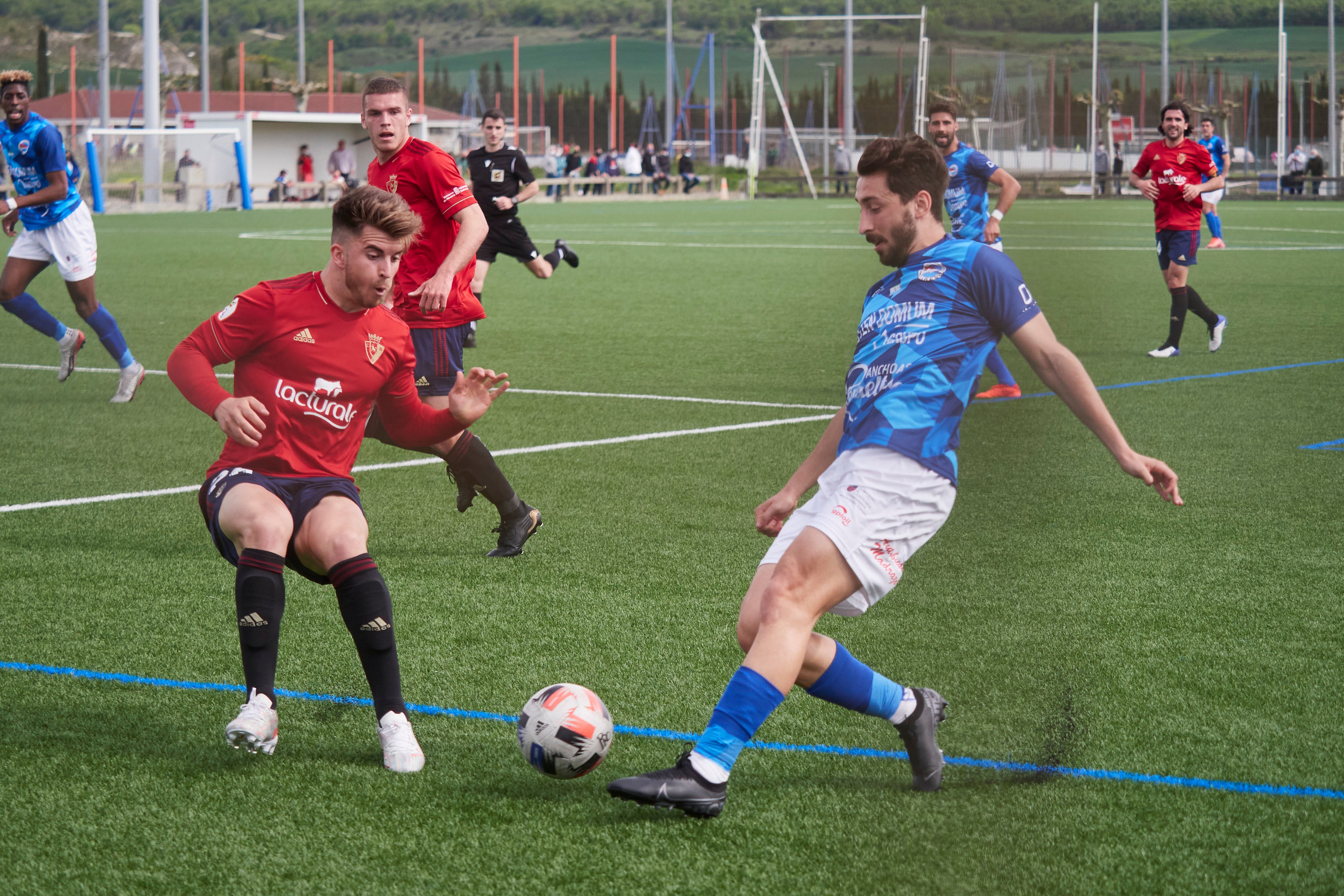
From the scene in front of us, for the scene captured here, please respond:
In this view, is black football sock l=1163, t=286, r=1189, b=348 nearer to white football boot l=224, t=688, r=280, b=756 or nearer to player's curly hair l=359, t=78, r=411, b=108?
player's curly hair l=359, t=78, r=411, b=108

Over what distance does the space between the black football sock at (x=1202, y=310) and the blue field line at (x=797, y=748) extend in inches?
355

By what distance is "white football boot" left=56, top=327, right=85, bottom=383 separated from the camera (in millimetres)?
9891

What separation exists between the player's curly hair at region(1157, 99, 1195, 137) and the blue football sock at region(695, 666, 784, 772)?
9399mm

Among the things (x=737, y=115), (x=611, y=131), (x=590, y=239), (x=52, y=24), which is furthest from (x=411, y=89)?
(x=590, y=239)

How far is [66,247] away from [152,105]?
31.8m

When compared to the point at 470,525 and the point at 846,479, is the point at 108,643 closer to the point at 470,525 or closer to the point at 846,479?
the point at 470,525

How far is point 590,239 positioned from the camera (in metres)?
26.4

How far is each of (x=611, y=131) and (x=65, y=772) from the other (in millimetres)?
66896

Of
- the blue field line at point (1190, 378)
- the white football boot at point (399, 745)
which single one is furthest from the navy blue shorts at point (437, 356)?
the blue field line at point (1190, 378)

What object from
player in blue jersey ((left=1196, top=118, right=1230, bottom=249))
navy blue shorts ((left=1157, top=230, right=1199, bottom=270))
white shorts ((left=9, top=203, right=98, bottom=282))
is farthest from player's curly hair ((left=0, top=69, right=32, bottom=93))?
player in blue jersey ((left=1196, top=118, right=1230, bottom=249))

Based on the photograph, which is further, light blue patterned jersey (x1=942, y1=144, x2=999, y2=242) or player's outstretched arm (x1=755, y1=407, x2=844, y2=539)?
light blue patterned jersey (x1=942, y1=144, x2=999, y2=242)

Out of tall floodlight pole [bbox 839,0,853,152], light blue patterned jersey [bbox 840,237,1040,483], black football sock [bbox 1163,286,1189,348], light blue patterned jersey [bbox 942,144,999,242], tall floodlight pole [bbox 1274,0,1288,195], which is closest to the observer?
light blue patterned jersey [bbox 840,237,1040,483]

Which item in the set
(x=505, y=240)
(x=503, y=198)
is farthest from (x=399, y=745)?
(x=505, y=240)

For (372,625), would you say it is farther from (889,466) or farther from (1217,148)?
(1217,148)
